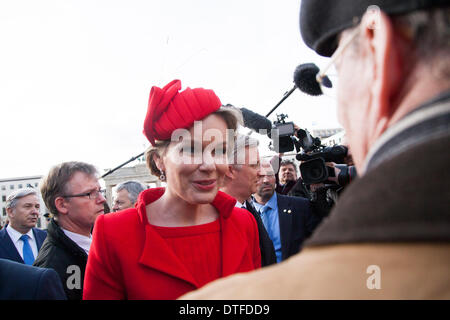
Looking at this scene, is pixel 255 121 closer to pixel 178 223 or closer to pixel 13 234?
pixel 178 223

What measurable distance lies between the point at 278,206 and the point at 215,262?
2.10 meters

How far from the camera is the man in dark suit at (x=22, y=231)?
15.7 feet

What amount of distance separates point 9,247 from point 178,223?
3.88m

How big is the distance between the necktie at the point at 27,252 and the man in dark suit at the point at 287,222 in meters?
3.35

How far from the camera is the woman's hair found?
2.19 meters

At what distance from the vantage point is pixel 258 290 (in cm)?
57

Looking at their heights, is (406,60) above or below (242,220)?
above

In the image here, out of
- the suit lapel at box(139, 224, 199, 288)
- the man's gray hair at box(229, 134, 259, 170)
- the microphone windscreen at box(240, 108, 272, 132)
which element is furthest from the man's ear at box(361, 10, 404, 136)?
the man's gray hair at box(229, 134, 259, 170)

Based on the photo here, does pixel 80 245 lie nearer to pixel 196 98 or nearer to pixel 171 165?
pixel 171 165

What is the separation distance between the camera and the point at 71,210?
10.1 ft

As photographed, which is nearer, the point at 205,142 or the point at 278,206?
the point at 205,142

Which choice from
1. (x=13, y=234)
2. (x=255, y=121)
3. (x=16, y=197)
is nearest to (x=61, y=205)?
(x=255, y=121)
